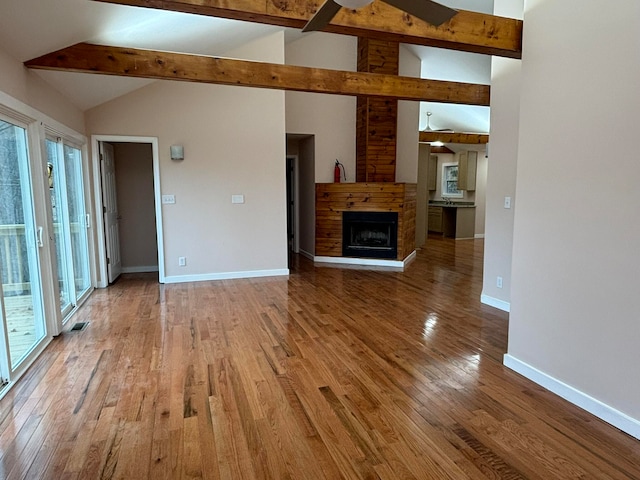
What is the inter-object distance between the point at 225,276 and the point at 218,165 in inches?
63.9

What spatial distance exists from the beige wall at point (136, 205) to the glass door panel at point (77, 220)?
1252mm

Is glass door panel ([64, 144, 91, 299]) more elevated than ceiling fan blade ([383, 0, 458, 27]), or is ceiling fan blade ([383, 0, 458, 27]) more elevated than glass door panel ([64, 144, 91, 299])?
ceiling fan blade ([383, 0, 458, 27])

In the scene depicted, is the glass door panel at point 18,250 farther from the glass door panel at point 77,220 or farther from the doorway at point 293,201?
the doorway at point 293,201

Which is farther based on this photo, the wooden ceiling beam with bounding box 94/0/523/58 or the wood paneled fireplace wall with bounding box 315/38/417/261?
the wood paneled fireplace wall with bounding box 315/38/417/261

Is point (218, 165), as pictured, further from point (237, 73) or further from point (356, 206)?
point (356, 206)

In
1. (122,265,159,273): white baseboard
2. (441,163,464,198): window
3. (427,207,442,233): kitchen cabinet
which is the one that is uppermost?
(441,163,464,198): window

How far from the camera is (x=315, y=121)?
7086 mm

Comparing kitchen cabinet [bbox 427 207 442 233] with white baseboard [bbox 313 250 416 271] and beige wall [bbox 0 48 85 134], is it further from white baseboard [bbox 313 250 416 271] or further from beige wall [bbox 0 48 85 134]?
beige wall [bbox 0 48 85 134]

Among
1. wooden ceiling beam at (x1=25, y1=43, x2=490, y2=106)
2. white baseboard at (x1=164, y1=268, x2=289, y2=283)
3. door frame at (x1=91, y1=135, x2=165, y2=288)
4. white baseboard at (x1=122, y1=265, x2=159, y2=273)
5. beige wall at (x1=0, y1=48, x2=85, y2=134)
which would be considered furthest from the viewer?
white baseboard at (x1=122, y1=265, x2=159, y2=273)

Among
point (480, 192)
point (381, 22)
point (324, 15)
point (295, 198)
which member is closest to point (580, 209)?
point (381, 22)

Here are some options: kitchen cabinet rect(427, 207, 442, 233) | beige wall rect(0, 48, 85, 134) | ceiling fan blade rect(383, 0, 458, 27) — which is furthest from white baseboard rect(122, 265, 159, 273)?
kitchen cabinet rect(427, 207, 442, 233)

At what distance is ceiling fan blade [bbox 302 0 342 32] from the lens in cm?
193

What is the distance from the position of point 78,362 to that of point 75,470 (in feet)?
4.61

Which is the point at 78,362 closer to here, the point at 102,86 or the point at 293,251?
the point at 102,86
